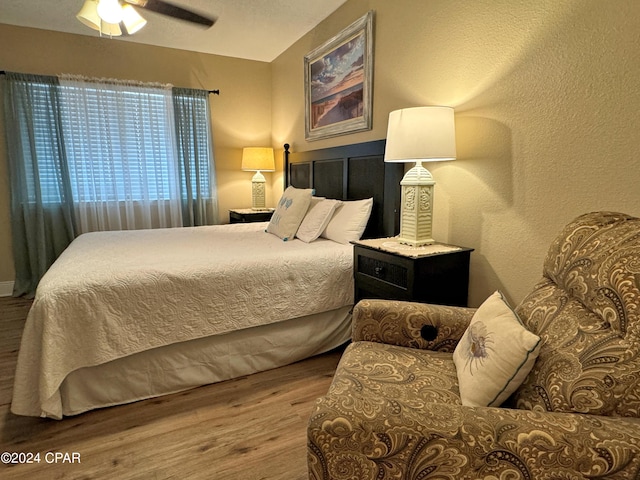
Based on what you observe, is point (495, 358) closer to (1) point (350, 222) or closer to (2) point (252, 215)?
(1) point (350, 222)

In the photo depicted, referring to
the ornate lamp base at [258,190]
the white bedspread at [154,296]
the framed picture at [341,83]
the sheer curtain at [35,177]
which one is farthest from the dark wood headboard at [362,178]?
the sheer curtain at [35,177]

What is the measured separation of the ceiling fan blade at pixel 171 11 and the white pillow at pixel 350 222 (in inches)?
58.9

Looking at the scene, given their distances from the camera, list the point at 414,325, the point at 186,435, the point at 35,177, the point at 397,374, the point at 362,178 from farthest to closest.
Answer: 1. the point at 35,177
2. the point at 362,178
3. the point at 186,435
4. the point at 414,325
5. the point at 397,374

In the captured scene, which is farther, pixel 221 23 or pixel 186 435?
pixel 221 23

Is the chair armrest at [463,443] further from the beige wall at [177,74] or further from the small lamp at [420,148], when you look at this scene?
the beige wall at [177,74]

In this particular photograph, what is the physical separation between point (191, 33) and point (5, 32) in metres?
1.61

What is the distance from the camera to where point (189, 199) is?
4.08 metres

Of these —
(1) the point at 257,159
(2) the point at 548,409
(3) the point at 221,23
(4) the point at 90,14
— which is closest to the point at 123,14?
(4) the point at 90,14

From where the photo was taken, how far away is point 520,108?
70.2 inches

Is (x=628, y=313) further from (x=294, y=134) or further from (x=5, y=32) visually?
(x=5, y=32)

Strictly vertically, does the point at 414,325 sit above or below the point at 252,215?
below

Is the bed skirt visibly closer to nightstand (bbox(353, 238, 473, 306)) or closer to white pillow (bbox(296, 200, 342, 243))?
nightstand (bbox(353, 238, 473, 306))

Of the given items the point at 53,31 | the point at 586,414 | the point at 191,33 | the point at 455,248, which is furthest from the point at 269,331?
the point at 53,31

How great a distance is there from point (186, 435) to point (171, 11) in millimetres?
2323
